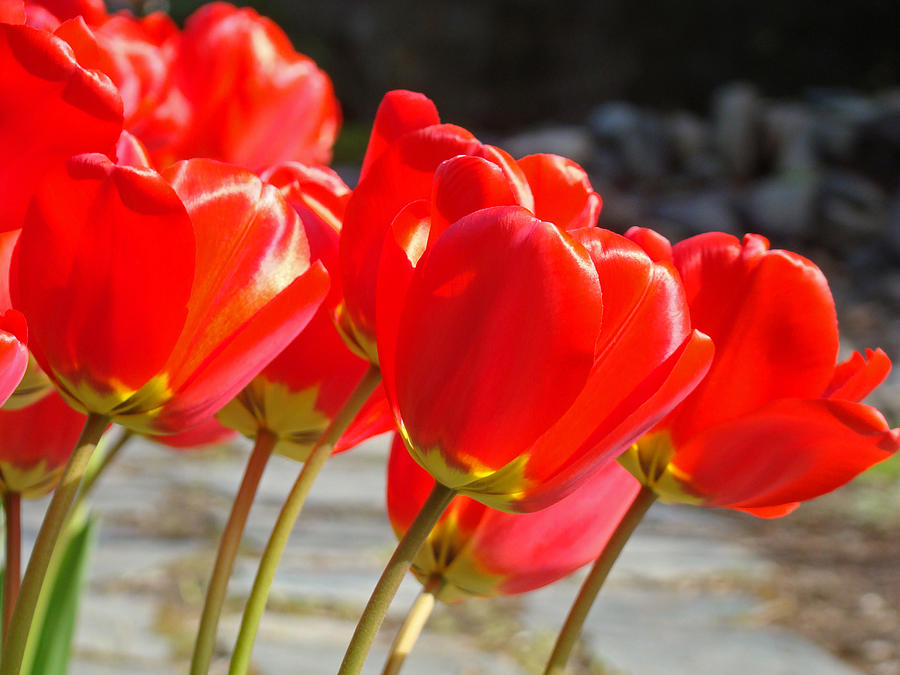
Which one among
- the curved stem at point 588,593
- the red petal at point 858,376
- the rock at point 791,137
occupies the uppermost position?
the red petal at point 858,376

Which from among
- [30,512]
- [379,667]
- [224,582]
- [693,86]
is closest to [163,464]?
[30,512]

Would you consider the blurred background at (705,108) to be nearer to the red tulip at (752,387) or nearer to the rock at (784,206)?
the rock at (784,206)

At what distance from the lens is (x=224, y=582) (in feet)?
1.01

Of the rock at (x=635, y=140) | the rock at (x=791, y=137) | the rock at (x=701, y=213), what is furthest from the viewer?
the rock at (x=635, y=140)

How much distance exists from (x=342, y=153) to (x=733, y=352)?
5376mm

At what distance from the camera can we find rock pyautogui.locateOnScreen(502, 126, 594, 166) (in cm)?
483

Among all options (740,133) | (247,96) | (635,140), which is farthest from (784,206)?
(247,96)

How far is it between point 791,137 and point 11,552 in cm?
483

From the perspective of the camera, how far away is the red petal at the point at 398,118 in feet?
0.99

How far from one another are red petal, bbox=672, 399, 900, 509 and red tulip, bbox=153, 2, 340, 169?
0.31 m

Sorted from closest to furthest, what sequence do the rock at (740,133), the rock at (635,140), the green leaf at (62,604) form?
A: the green leaf at (62,604) → the rock at (740,133) → the rock at (635,140)

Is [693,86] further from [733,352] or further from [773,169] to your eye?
[733,352]

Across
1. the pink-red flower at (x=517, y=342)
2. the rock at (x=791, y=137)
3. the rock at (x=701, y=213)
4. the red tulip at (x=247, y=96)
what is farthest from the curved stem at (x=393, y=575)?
the rock at (x=791, y=137)

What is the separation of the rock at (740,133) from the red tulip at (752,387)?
487 cm
